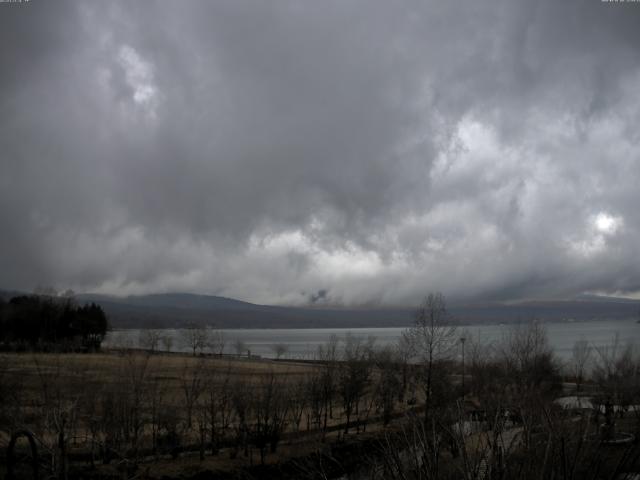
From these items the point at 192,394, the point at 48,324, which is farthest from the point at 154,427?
the point at 48,324

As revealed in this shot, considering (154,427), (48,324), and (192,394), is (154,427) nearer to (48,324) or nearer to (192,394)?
(192,394)

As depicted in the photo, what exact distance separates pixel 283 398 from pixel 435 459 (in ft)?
124

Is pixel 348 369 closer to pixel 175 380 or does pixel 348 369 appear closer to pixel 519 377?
pixel 519 377

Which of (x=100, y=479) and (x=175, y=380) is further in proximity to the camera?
(x=175, y=380)

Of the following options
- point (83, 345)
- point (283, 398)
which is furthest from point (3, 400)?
point (83, 345)

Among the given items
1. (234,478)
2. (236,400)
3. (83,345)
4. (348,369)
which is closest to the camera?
(234,478)

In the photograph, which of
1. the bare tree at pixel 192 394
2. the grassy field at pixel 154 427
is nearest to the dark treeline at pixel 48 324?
the bare tree at pixel 192 394

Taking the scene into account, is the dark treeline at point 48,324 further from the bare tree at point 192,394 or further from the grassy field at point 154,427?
the grassy field at point 154,427

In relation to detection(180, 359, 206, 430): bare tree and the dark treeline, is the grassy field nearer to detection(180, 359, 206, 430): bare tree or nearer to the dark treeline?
detection(180, 359, 206, 430): bare tree

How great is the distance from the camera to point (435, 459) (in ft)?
31.1

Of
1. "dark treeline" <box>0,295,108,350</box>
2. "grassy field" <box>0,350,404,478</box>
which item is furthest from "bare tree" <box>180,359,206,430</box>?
"dark treeline" <box>0,295,108,350</box>

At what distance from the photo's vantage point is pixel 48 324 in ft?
406

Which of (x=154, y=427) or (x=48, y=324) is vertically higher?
(x=48, y=324)

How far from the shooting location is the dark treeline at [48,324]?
119 metres
